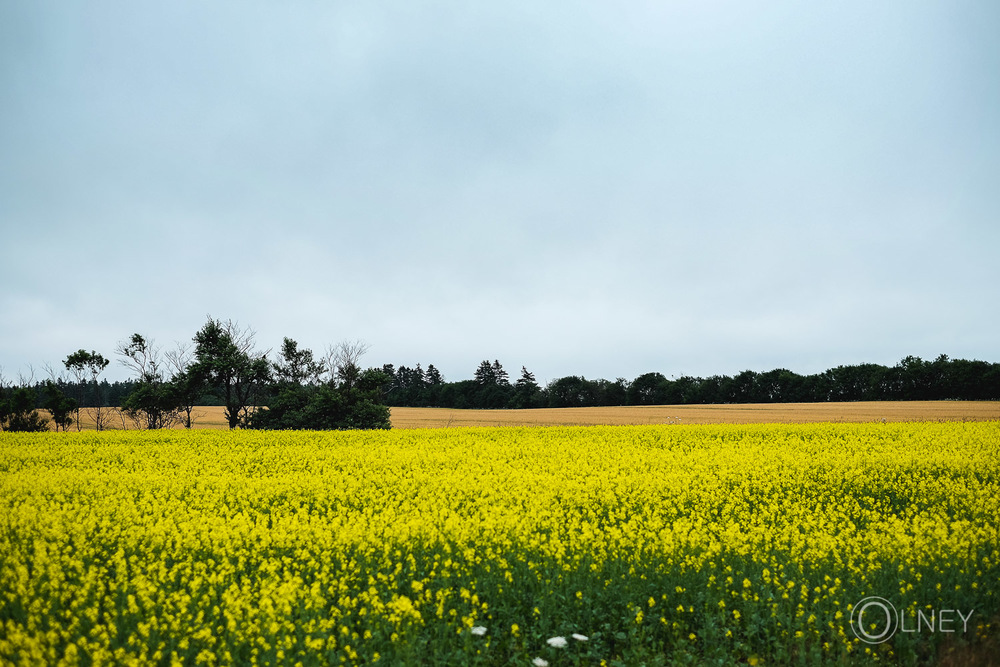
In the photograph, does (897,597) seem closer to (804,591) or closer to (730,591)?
(804,591)

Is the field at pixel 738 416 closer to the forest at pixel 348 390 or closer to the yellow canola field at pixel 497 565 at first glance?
the forest at pixel 348 390

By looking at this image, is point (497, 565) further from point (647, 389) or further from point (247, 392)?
point (647, 389)

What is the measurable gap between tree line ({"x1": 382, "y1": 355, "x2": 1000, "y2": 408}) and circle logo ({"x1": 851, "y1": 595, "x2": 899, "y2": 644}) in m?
63.1

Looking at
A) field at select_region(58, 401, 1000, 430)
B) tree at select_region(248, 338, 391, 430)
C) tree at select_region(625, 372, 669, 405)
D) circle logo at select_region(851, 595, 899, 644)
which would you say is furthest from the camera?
tree at select_region(625, 372, 669, 405)

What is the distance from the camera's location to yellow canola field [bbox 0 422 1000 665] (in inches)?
199

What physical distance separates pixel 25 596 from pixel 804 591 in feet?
25.9

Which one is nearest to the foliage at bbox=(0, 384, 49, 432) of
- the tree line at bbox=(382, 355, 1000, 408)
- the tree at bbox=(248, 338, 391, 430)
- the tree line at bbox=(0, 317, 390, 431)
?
the tree line at bbox=(0, 317, 390, 431)

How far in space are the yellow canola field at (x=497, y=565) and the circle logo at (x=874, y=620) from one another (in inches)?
1.1

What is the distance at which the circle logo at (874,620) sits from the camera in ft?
17.2

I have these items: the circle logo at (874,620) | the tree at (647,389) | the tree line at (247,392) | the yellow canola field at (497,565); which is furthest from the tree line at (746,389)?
the circle logo at (874,620)

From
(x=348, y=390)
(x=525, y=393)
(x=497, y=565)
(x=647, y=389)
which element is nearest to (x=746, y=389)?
(x=647, y=389)

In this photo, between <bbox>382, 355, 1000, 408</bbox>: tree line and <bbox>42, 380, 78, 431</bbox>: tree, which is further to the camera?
<bbox>382, 355, 1000, 408</bbox>: tree line

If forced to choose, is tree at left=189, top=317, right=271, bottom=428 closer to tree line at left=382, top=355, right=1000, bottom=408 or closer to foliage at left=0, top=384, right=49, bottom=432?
foliage at left=0, top=384, right=49, bottom=432

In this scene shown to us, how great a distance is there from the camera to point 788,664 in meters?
4.92
